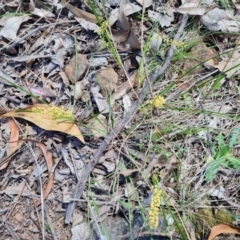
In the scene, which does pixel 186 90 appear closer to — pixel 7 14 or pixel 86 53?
pixel 86 53

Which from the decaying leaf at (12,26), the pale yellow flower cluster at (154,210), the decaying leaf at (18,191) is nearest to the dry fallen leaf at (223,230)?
the pale yellow flower cluster at (154,210)

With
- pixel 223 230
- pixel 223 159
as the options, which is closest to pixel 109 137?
pixel 223 159

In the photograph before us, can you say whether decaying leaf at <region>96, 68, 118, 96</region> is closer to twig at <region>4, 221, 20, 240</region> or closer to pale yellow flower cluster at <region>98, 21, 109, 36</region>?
pale yellow flower cluster at <region>98, 21, 109, 36</region>

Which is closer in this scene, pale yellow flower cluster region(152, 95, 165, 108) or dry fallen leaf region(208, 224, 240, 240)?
dry fallen leaf region(208, 224, 240, 240)

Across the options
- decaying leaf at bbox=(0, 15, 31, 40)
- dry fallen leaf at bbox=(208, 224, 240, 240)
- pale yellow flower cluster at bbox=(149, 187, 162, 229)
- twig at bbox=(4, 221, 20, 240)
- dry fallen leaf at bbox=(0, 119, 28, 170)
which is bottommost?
twig at bbox=(4, 221, 20, 240)

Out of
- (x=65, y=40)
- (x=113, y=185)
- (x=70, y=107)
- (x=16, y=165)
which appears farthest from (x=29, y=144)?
(x=65, y=40)

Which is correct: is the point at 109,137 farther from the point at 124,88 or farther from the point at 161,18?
the point at 161,18

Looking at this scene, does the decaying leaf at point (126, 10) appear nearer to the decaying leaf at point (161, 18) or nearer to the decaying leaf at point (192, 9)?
the decaying leaf at point (161, 18)

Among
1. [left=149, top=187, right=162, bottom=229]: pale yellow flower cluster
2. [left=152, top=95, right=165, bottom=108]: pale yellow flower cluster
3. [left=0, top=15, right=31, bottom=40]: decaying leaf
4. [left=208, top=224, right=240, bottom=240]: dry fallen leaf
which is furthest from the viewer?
[left=0, top=15, right=31, bottom=40]: decaying leaf

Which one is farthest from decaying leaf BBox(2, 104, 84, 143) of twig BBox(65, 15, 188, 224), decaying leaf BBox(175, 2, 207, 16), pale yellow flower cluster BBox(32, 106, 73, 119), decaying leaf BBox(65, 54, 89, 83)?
decaying leaf BBox(175, 2, 207, 16)
